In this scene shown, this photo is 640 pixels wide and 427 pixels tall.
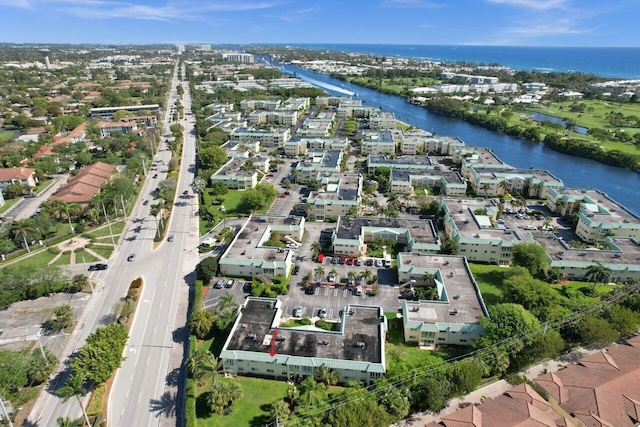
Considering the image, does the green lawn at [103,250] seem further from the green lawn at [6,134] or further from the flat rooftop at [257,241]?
the green lawn at [6,134]

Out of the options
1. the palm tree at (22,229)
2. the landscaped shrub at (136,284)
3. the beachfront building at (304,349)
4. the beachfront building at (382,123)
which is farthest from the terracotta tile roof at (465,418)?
the beachfront building at (382,123)

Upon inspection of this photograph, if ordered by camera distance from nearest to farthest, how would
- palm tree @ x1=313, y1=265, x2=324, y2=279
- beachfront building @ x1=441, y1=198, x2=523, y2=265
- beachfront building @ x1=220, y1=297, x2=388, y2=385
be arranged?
beachfront building @ x1=220, y1=297, x2=388, y2=385, palm tree @ x1=313, y1=265, x2=324, y2=279, beachfront building @ x1=441, y1=198, x2=523, y2=265

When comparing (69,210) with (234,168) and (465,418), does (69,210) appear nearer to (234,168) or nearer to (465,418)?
(234,168)

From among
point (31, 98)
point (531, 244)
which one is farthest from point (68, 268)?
point (31, 98)

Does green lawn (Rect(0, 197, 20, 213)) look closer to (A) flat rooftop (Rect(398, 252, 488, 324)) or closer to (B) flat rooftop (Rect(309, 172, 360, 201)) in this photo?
(B) flat rooftop (Rect(309, 172, 360, 201))

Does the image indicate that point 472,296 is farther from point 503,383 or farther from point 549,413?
point 549,413

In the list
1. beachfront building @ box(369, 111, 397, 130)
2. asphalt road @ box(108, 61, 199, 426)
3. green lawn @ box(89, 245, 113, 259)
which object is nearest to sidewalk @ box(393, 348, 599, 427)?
asphalt road @ box(108, 61, 199, 426)
